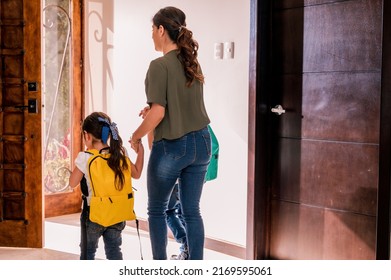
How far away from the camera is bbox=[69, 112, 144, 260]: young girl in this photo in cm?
234

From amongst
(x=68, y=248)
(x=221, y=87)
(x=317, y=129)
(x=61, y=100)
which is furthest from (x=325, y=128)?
(x=61, y=100)

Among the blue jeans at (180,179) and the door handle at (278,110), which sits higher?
the door handle at (278,110)

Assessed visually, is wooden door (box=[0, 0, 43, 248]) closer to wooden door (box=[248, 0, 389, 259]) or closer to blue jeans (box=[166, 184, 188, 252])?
blue jeans (box=[166, 184, 188, 252])

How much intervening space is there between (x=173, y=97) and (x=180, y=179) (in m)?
0.33

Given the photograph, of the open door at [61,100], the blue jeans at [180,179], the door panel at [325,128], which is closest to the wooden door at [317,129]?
the door panel at [325,128]

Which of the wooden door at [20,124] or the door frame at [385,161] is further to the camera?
the wooden door at [20,124]

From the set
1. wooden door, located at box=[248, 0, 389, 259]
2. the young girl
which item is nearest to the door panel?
wooden door, located at box=[248, 0, 389, 259]

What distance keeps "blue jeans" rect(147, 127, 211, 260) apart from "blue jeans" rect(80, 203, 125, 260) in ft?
0.49

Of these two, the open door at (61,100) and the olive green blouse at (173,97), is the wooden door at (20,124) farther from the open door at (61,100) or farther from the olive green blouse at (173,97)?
the olive green blouse at (173,97)

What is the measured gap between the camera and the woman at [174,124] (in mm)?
2217

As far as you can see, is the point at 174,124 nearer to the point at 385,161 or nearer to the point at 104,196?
the point at 104,196

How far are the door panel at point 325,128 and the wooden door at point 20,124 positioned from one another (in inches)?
51.1
